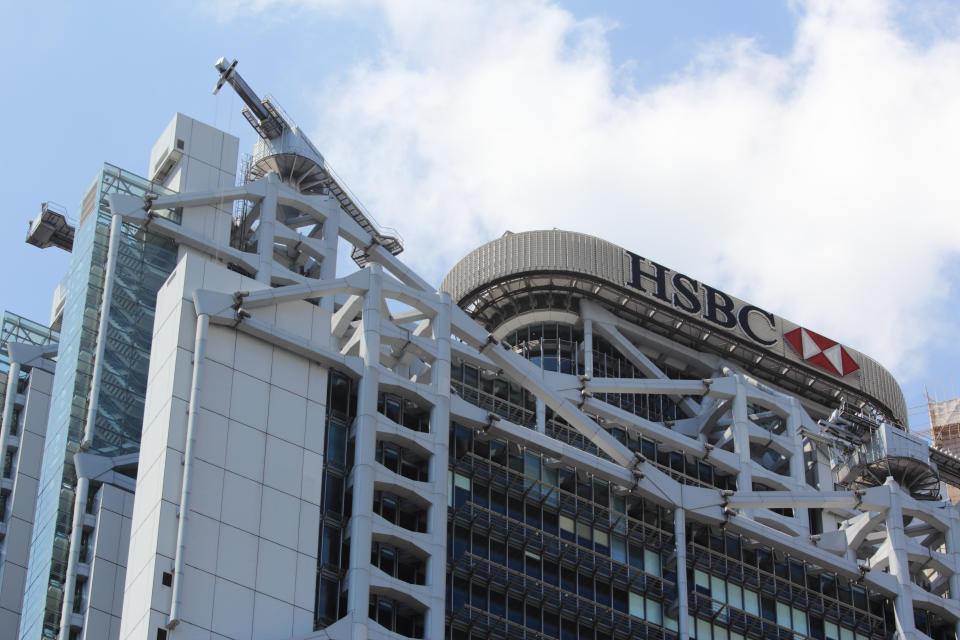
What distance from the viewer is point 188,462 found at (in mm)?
81312

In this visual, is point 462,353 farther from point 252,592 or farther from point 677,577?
point 252,592

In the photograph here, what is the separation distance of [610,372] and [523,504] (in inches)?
1374

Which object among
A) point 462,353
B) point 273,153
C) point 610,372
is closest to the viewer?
point 462,353

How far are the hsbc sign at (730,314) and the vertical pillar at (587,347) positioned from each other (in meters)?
3.98

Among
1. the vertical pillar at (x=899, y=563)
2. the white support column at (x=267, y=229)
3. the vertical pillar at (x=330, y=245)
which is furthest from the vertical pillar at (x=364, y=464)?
the vertical pillar at (x=899, y=563)

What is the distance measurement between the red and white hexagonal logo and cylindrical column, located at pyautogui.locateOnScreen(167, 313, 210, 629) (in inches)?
2365

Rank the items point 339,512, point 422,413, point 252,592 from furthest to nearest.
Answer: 1. point 422,413
2. point 339,512
3. point 252,592

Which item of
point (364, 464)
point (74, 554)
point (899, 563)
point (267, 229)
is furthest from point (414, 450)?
point (899, 563)

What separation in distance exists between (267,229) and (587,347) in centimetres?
3026

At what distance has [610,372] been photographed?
130 m

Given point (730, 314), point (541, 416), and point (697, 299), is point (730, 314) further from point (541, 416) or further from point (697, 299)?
point (541, 416)

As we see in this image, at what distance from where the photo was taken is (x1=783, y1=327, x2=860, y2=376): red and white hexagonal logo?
134875mm

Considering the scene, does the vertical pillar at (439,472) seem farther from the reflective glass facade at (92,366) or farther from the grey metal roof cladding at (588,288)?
the grey metal roof cladding at (588,288)

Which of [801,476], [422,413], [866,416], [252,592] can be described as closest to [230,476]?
[252,592]
